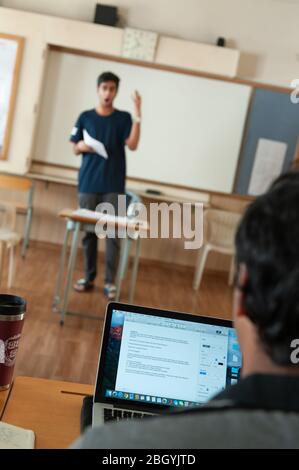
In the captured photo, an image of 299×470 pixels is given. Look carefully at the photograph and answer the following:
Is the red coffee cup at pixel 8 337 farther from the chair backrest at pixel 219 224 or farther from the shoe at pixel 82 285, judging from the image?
the chair backrest at pixel 219 224

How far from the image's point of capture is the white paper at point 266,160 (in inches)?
274

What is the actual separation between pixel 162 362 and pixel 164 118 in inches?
223

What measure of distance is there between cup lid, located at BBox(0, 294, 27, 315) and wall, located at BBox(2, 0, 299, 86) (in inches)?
221

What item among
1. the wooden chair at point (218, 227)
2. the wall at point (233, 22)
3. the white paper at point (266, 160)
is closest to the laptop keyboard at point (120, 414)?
the wooden chair at point (218, 227)

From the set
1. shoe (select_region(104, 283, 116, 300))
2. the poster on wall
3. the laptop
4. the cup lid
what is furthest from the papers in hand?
the laptop

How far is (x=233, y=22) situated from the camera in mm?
6824

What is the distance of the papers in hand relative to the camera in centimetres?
520

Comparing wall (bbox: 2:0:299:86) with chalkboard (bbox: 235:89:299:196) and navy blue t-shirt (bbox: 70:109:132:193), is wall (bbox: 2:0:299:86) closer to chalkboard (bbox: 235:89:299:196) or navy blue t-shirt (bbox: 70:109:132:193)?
chalkboard (bbox: 235:89:299:196)

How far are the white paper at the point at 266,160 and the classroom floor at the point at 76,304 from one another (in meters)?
1.12

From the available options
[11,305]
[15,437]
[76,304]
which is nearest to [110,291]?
[76,304]

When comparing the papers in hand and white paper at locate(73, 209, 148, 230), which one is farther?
the papers in hand

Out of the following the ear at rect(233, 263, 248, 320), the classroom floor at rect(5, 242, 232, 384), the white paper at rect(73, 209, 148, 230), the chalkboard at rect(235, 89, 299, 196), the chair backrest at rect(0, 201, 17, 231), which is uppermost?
the chalkboard at rect(235, 89, 299, 196)
